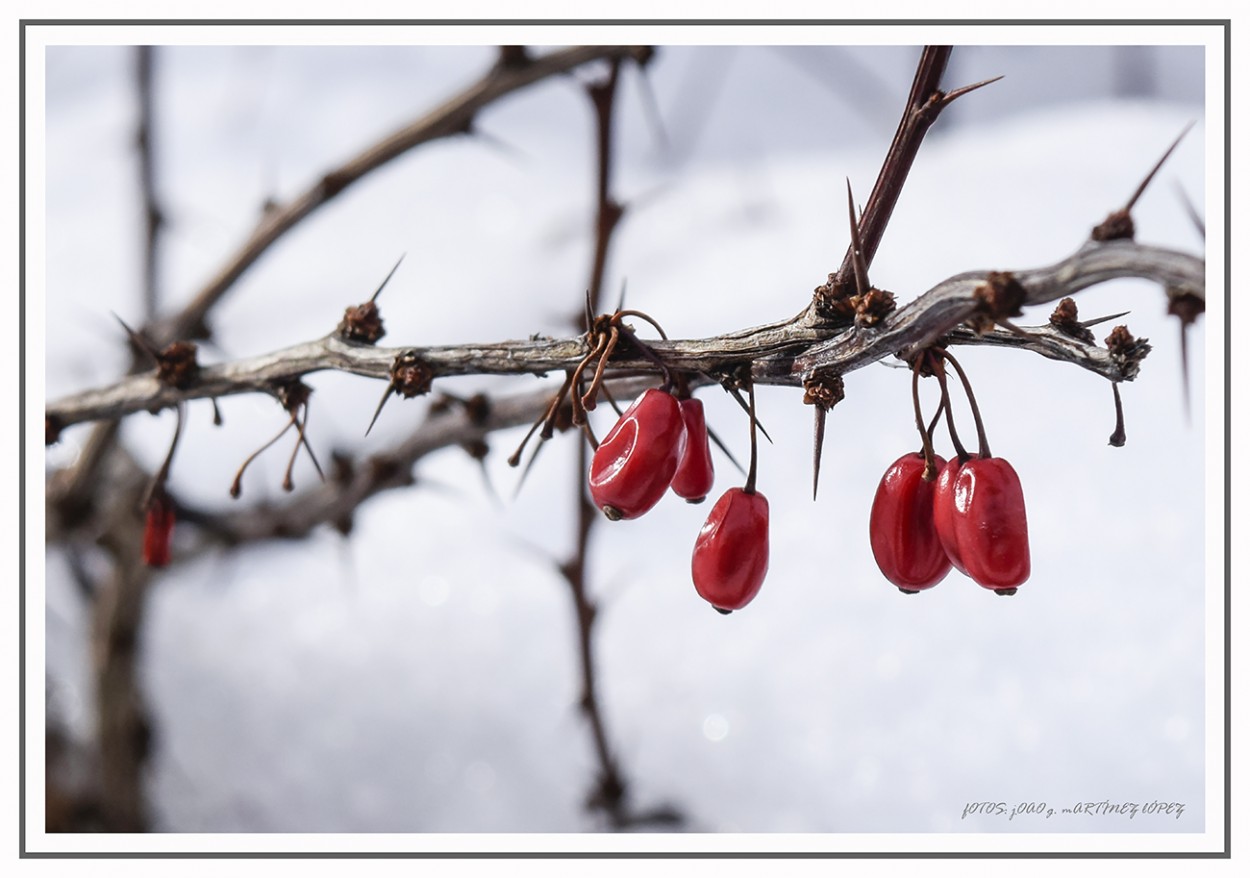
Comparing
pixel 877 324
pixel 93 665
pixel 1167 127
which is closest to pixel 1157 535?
pixel 1167 127

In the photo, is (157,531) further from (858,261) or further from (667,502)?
(667,502)

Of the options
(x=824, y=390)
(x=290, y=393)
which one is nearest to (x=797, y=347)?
(x=824, y=390)

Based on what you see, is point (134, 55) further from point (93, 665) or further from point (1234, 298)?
point (1234, 298)

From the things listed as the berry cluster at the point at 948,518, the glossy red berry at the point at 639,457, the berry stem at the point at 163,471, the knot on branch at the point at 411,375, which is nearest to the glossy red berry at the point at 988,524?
the berry cluster at the point at 948,518

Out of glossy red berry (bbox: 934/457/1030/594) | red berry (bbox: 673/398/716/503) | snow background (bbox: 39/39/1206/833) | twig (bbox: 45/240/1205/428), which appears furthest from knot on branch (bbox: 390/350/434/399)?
snow background (bbox: 39/39/1206/833)

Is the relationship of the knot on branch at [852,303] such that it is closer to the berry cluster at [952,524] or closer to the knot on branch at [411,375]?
the berry cluster at [952,524]

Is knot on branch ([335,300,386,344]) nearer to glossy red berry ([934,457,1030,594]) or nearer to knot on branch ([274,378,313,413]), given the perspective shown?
knot on branch ([274,378,313,413])

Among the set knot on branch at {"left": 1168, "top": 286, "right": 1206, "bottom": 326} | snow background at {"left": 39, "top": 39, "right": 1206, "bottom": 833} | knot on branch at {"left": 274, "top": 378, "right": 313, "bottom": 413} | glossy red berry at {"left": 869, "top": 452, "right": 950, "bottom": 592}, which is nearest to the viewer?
knot on branch at {"left": 1168, "top": 286, "right": 1206, "bottom": 326}
